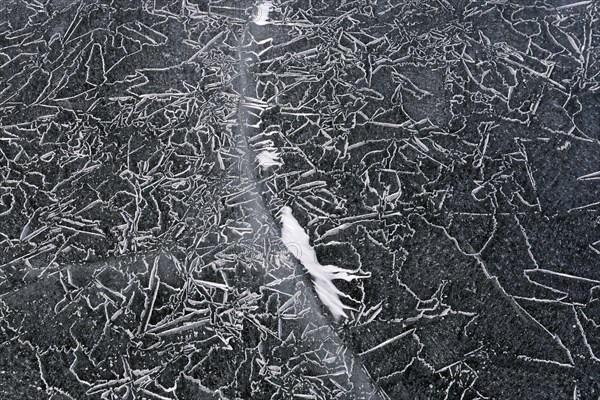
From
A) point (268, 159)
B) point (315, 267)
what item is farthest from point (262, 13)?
point (315, 267)

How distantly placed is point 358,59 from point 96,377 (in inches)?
25.5

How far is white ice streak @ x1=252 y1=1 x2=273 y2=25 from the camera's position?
1.15 meters

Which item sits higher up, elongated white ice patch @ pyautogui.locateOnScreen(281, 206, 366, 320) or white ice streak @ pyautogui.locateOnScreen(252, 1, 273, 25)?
white ice streak @ pyautogui.locateOnScreen(252, 1, 273, 25)

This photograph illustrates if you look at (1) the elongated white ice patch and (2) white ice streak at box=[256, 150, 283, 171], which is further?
(2) white ice streak at box=[256, 150, 283, 171]

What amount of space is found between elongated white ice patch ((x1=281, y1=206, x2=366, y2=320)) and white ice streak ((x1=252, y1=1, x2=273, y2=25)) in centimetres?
40

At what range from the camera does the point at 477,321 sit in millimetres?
846

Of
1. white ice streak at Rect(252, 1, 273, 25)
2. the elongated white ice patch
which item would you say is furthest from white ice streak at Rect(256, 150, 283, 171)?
white ice streak at Rect(252, 1, 273, 25)

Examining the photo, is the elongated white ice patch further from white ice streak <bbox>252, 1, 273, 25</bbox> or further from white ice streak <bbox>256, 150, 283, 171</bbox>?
white ice streak <bbox>252, 1, 273, 25</bbox>

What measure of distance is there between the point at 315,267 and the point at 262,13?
522 millimetres

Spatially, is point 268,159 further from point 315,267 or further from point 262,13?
point 262,13

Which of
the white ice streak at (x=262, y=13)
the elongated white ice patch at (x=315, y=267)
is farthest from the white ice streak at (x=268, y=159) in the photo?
the white ice streak at (x=262, y=13)

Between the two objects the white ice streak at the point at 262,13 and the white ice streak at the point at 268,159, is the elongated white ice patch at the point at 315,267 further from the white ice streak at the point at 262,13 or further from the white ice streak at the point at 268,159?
the white ice streak at the point at 262,13

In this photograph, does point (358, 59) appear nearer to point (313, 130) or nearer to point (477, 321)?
point (313, 130)

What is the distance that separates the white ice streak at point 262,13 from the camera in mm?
1152
